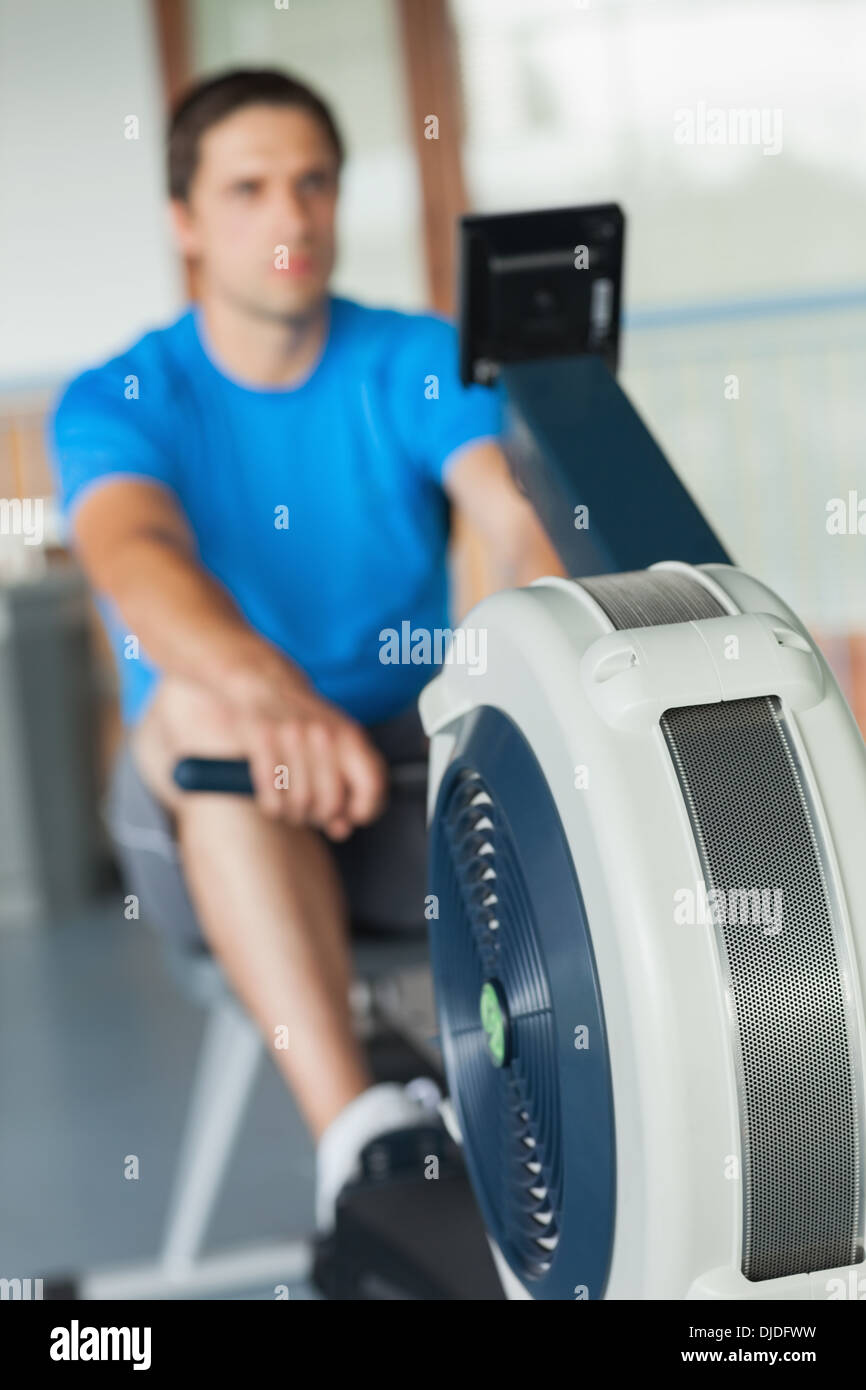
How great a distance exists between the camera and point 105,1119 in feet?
6.86

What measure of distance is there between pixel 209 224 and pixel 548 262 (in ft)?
1.95

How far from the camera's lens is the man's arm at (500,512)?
3.96 ft

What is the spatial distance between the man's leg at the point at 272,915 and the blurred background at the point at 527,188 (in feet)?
6.53

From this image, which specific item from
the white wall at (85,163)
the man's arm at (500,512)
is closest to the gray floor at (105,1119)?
the man's arm at (500,512)

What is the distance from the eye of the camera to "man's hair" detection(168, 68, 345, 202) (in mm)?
1409

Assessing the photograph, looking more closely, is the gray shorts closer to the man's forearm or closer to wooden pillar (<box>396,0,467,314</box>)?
the man's forearm

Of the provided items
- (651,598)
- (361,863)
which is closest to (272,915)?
(361,863)

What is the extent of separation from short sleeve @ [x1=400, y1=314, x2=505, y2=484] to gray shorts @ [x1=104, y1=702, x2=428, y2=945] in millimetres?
309

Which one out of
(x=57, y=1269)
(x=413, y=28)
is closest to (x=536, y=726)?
(x=57, y=1269)

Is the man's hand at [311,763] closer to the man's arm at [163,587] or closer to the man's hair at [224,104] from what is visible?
the man's arm at [163,587]

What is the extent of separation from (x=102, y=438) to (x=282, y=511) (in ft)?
0.69

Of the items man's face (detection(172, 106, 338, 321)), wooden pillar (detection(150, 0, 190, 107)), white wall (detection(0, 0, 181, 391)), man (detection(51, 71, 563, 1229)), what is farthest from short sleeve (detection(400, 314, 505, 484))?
wooden pillar (detection(150, 0, 190, 107))

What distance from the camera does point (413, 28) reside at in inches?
137

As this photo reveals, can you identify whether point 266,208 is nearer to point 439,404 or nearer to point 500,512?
point 439,404
